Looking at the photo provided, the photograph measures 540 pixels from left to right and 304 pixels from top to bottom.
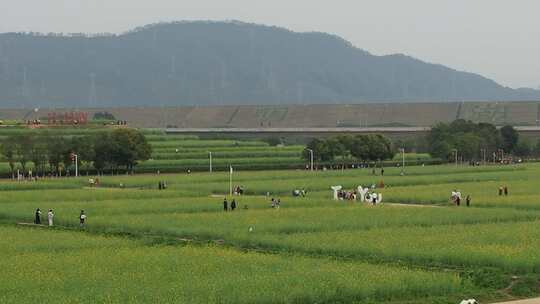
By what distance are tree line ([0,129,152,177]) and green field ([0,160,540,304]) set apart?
2855cm

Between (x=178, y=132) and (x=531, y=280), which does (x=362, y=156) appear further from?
(x=531, y=280)

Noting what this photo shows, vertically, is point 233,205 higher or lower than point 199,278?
higher

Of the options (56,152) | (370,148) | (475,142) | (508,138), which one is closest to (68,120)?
(56,152)

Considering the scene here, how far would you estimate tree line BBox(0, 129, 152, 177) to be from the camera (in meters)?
85.8

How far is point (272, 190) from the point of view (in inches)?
2445

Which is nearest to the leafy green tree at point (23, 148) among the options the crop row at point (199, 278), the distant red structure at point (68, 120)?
the distant red structure at point (68, 120)

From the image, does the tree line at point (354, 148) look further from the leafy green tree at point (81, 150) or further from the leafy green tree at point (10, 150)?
the leafy green tree at point (10, 150)

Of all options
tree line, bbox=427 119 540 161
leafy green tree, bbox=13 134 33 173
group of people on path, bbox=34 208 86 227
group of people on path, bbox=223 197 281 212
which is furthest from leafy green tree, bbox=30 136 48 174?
tree line, bbox=427 119 540 161

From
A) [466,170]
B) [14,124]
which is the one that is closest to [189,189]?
[466,170]

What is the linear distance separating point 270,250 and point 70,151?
56190 mm

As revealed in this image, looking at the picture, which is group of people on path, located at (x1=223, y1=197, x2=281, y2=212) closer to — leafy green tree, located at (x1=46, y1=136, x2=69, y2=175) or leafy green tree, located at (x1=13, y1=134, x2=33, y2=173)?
leafy green tree, located at (x1=46, y1=136, x2=69, y2=175)

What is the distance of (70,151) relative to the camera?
8662 centimetres

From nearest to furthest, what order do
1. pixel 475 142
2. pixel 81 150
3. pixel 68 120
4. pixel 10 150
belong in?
pixel 10 150 < pixel 81 150 < pixel 475 142 < pixel 68 120

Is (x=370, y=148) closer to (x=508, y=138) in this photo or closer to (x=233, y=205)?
(x=508, y=138)
